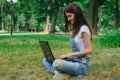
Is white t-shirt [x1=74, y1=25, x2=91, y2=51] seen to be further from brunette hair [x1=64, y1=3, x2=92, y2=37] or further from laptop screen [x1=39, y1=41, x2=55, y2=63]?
laptop screen [x1=39, y1=41, x2=55, y2=63]

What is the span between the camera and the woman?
673 cm

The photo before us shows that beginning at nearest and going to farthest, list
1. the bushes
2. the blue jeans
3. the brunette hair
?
the brunette hair → the blue jeans → the bushes

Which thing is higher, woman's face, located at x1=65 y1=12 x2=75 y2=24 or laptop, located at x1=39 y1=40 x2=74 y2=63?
woman's face, located at x1=65 y1=12 x2=75 y2=24

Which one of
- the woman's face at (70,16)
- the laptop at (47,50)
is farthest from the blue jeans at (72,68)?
the woman's face at (70,16)

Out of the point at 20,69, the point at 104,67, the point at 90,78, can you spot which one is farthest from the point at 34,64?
the point at 90,78

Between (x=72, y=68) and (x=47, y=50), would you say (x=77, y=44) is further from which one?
(x=47, y=50)

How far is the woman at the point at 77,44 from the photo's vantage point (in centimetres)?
673

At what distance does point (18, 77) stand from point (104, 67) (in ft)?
7.03

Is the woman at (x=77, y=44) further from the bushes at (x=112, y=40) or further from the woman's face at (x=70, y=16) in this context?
the bushes at (x=112, y=40)

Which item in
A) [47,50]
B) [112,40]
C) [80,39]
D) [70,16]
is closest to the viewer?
[70,16]

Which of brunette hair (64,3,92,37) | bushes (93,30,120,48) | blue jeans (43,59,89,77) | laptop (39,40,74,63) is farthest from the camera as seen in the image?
bushes (93,30,120,48)

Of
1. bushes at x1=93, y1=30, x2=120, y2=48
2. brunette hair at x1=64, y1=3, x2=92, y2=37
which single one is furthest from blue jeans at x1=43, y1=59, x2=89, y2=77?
bushes at x1=93, y1=30, x2=120, y2=48

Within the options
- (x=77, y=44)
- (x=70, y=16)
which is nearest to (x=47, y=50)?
(x=77, y=44)

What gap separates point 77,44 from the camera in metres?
6.90
